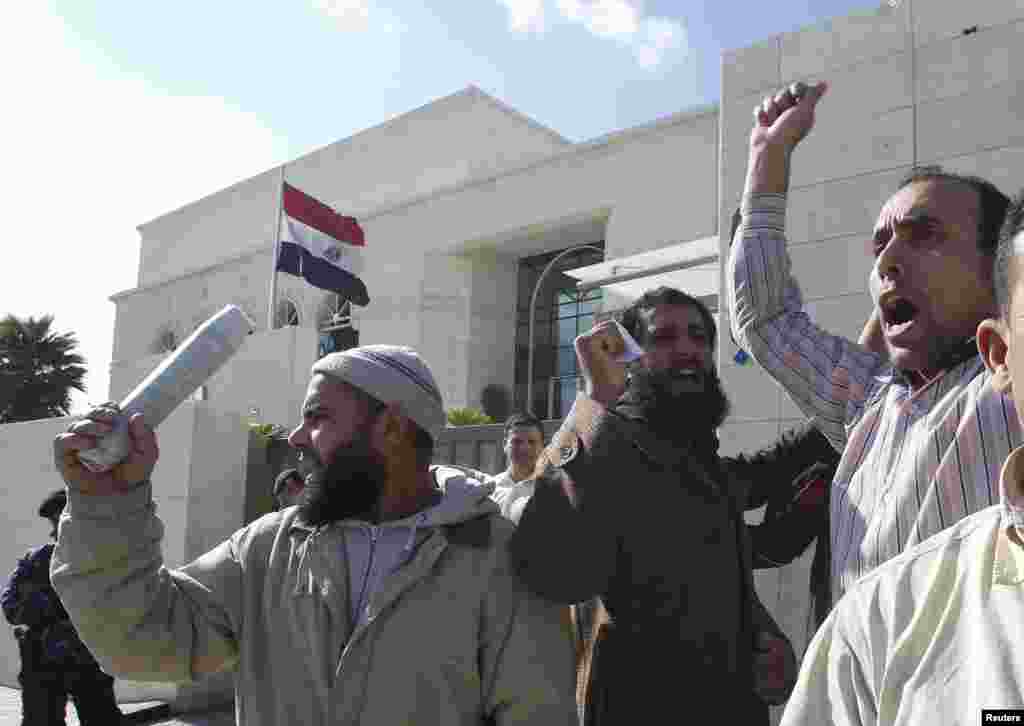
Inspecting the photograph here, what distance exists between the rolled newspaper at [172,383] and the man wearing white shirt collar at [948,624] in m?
1.33

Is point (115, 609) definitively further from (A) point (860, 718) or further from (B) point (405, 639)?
(A) point (860, 718)

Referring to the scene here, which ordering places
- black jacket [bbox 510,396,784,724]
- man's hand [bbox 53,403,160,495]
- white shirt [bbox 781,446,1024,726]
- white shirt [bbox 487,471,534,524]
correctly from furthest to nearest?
1. white shirt [bbox 487,471,534,524]
2. black jacket [bbox 510,396,784,724]
3. man's hand [bbox 53,403,160,495]
4. white shirt [bbox 781,446,1024,726]

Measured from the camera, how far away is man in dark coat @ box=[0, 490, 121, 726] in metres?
5.30

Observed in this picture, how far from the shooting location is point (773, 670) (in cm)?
214

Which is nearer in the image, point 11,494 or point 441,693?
point 441,693

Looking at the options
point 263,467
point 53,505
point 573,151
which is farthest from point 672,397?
point 573,151

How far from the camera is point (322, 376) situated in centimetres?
234

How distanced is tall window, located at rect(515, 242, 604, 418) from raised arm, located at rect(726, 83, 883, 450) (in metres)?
22.9

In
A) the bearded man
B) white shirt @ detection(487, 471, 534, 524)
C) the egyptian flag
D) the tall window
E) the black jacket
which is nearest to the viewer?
the bearded man

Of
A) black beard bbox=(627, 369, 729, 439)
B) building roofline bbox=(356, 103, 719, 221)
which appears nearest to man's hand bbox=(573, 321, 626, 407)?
black beard bbox=(627, 369, 729, 439)

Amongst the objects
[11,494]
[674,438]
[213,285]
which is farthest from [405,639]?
[213,285]

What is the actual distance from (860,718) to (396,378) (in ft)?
5.04

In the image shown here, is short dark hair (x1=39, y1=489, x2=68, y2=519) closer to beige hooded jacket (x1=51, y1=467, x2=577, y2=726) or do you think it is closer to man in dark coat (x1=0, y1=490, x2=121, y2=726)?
man in dark coat (x1=0, y1=490, x2=121, y2=726)

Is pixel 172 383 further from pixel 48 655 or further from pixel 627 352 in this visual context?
pixel 48 655
